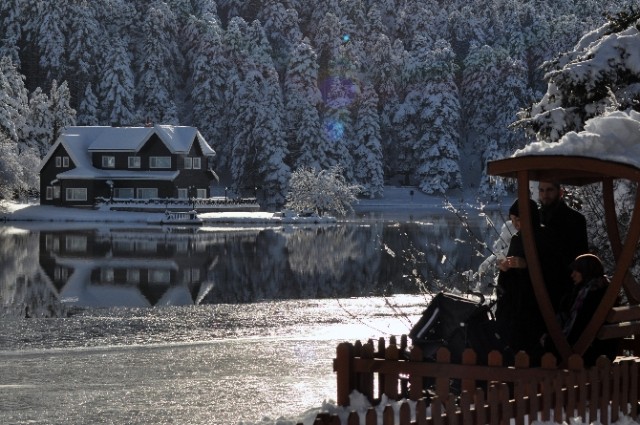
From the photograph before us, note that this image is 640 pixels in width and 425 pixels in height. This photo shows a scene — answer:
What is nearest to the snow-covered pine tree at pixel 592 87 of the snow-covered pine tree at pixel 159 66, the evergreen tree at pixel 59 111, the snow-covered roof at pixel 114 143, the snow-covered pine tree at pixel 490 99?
the snow-covered roof at pixel 114 143

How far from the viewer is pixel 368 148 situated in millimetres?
94875

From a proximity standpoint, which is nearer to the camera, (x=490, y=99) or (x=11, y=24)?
(x=490, y=99)

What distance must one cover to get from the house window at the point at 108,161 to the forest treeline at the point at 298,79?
8982 mm

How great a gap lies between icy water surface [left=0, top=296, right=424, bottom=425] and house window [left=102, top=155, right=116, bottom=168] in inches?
2261

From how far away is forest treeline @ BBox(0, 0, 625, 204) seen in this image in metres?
90.0

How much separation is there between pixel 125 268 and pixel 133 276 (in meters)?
2.45

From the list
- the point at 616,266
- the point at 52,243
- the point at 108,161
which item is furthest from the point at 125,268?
the point at 108,161

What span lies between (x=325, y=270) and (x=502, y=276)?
24.3 meters

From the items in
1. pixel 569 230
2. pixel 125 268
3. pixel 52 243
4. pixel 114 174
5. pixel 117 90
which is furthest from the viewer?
pixel 117 90

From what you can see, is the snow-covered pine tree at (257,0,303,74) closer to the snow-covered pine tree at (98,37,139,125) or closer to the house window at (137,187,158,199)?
the snow-covered pine tree at (98,37,139,125)

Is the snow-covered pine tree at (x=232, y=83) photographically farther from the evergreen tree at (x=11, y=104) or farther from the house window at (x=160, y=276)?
the house window at (x=160, y=276)

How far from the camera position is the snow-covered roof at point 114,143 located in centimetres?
7712

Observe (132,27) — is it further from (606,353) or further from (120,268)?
(606,353)

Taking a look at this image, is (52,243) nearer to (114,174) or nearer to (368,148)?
(114,174)
